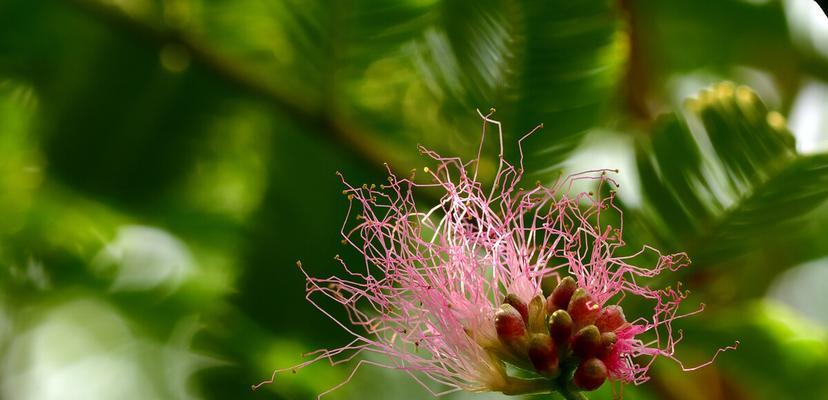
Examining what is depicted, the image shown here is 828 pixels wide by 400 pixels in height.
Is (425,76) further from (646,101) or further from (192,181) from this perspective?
(192,181)

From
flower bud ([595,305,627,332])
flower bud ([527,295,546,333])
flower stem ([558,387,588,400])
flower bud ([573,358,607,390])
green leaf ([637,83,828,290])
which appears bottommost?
flower stem ([558,387,588,400])

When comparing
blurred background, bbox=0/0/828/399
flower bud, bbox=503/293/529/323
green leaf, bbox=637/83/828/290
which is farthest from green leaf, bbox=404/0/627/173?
flower bud, bbox=503/293/529/323

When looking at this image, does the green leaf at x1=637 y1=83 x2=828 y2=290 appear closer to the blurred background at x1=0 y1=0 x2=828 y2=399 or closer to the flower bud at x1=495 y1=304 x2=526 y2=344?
the blurred background at x1=0 y1=0 x2=828 y2=399

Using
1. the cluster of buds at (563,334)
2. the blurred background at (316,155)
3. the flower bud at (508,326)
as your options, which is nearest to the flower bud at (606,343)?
the cluster of buds at (563,334)

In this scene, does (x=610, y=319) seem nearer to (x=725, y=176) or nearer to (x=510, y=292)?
(x=510, y=292)

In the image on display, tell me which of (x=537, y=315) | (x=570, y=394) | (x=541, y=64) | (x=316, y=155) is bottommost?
(x=570, y=394)

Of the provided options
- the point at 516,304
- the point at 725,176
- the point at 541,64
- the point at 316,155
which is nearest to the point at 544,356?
the point at 516,304

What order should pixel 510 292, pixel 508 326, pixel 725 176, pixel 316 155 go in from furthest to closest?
pixel 316 155, pixel 725 176, pixel 510 292, pixel 508 326
